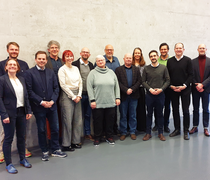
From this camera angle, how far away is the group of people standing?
266 centimetres

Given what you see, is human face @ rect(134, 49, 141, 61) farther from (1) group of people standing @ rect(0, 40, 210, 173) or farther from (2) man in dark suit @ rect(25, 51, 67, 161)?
(2) man in dark suit @ rect(25, 51, 67, 161)

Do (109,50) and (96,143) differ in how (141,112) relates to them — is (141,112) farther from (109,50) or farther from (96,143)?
(109,50)

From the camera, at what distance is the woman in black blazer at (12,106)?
2.48 metres

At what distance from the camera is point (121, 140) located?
3693mm

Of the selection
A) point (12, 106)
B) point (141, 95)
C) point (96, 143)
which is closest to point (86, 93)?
point (96, 143)

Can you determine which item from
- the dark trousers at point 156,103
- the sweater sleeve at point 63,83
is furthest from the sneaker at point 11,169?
the dark trousers at point 156,103

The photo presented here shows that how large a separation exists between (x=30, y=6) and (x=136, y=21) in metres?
2.40

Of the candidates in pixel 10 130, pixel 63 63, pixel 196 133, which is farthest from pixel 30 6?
pixel 196 133

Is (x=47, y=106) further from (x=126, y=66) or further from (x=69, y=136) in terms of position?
(x=126, y=66)

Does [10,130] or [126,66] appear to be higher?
[126,66]

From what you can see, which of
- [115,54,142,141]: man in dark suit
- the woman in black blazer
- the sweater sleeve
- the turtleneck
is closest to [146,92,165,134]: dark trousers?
[115,54,142,141]: man in dark suit

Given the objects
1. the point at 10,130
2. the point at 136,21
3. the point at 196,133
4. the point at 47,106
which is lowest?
the point at 196,133

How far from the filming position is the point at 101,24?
13.6ft

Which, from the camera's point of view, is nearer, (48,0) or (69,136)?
(69,136)
